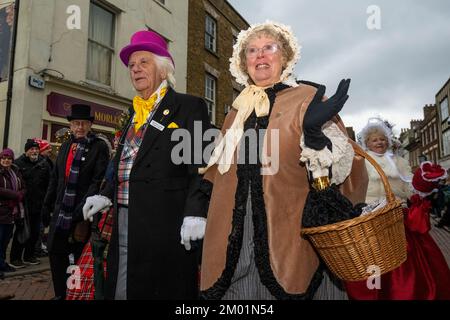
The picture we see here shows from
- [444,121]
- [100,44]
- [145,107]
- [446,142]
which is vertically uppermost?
[444,121]

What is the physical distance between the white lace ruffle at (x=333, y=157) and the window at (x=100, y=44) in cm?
826

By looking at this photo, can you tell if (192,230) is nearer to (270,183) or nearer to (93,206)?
(270,183)

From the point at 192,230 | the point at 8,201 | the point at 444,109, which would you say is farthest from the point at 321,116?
the point at 444,109

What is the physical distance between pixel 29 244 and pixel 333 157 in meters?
5.43

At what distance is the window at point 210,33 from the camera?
13594 mm

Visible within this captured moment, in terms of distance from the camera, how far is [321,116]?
1.61m

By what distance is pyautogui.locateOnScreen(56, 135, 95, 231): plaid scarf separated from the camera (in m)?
3.21

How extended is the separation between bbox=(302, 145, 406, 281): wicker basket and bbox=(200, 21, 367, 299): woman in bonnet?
17 centimetres

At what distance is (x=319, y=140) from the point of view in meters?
1.64

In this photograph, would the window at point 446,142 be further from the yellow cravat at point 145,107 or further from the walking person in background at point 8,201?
the yellow cravat at point 145,107

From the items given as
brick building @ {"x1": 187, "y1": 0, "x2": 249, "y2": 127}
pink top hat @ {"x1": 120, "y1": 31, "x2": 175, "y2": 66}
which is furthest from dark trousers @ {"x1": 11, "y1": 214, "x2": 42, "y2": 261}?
brick building @ {"x1": 187, "y1": 0, "x2": 249, "y2": 127}

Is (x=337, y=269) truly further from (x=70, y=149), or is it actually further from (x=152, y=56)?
(x=70, y=149)
